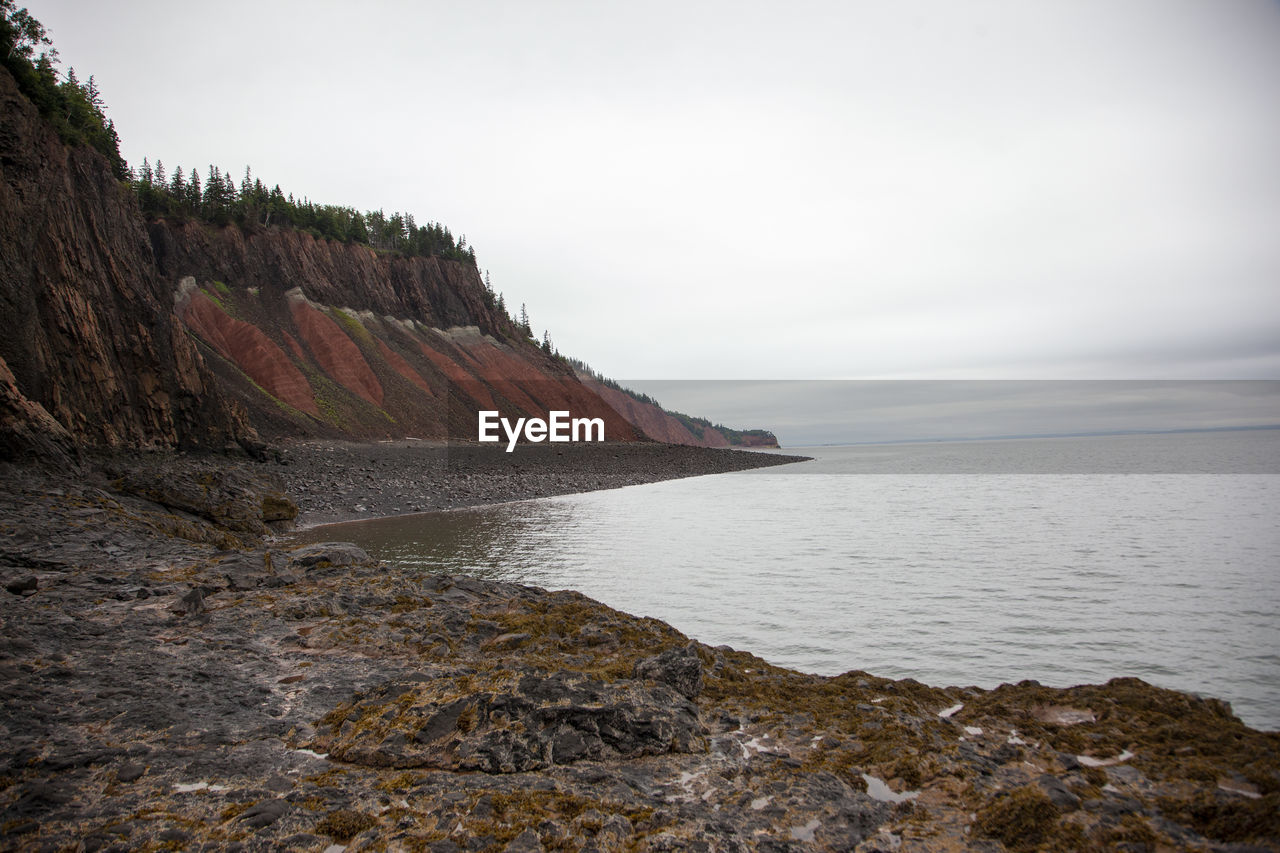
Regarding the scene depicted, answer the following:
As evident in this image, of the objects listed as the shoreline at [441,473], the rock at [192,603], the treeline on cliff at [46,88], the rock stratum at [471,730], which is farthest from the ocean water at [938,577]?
the treeline on cliff at [46,88]

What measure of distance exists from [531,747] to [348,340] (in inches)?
2765

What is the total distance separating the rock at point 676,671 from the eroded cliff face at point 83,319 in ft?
66.9

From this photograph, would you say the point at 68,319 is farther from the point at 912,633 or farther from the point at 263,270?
the point at 263,270

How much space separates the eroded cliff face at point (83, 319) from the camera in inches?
910

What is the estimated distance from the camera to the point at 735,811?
16.2 feet

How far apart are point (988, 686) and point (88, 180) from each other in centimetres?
4409

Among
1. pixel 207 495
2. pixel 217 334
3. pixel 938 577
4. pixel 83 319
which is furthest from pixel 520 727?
pixel 217 334

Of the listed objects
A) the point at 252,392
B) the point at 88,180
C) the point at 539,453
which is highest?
the point at 88,180

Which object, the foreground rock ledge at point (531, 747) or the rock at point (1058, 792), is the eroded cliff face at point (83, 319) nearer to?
the foreground rock ledge at point (531, 747)

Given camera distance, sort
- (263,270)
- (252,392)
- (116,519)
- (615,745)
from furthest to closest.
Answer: (263,270)
(252,392)
(116,519)
(615,745)

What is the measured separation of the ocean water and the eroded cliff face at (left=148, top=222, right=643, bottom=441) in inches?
1218

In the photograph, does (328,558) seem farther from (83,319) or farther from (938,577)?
(83,319)

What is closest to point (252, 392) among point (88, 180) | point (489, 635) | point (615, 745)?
point (88, 180)

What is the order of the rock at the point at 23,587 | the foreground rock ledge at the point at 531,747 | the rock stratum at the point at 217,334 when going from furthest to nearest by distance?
the rock stratum at the point at 217,334
the rock at the point at 23,587
the foreground rock ledge at the point at 531,747
